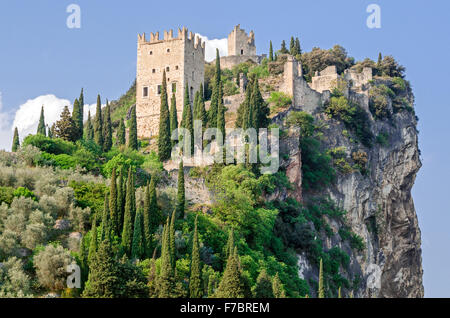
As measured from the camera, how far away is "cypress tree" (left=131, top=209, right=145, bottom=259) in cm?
3828

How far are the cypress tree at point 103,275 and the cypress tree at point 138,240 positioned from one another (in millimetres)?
4397

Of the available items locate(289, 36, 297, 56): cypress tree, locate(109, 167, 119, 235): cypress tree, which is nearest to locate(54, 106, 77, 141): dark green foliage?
locate(109, 167, 119, 235): cypress tree

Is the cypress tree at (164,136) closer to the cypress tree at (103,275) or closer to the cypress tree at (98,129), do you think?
the cypress tree at (98,129)

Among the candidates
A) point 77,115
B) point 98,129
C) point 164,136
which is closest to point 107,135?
point 98,129

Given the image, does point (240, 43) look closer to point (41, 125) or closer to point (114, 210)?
point (41, 125)

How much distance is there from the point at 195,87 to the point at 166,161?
532 inches

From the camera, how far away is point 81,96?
199 feet

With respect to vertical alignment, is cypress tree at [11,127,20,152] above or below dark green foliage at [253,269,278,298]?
above

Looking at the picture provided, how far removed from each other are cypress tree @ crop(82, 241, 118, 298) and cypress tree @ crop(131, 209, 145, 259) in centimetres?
440

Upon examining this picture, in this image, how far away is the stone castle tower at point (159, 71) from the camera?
65.1m

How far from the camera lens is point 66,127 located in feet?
181

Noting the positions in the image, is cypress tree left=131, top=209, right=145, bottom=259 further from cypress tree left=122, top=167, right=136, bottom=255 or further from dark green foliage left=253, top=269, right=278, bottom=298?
dark green foliage left=253, top=269, right=278, bottom=298

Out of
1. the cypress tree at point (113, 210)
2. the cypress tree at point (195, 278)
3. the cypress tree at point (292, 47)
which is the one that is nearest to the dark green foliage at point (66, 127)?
the cypress tree at point (113, 210)
